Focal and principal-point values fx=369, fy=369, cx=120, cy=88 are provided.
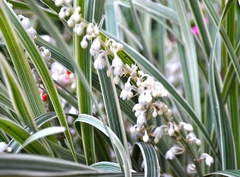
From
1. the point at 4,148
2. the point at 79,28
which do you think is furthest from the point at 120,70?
the point at 4,148

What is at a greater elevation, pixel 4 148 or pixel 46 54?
pixel 46 54

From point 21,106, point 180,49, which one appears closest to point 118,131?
point 21,106

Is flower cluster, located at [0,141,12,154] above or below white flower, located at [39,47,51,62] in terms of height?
below

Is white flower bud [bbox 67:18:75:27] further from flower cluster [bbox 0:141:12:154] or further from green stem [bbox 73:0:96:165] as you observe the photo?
flower cluster [bbox 0:141:12:154]

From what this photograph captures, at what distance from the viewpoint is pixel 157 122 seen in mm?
853

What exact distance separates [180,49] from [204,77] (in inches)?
4.4

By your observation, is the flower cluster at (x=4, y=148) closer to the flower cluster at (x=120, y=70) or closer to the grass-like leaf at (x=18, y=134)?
the grass-like leaf at (x=18, y=134)

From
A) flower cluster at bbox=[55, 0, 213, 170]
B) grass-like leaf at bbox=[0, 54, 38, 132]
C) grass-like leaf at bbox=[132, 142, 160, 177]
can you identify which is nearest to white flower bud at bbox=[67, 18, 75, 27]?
flower cluster at bbox=[55, 0, 213, 170]

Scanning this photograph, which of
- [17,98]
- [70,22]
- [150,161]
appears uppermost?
[70,22]

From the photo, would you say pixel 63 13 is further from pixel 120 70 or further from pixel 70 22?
pixel 120 70

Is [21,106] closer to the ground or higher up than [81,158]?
higher up

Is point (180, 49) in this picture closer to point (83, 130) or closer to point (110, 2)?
point (110, 2)

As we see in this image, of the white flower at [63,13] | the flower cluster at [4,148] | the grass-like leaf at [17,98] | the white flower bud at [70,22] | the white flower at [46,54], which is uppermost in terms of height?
the white flower at [63,13]

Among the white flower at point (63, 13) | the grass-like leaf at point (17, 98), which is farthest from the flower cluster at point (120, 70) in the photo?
the grass-like leaf at point (17, 98)
